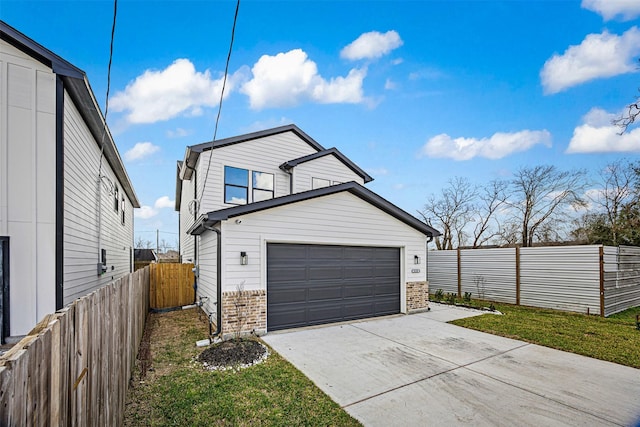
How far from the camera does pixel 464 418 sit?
391 cm

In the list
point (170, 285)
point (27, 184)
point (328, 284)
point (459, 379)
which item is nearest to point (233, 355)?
point (328, 284)

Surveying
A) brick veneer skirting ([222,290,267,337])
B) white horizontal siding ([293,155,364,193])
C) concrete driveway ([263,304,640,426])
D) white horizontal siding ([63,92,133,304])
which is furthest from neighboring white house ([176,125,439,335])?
white horizontal siding ([63,92,133,304])

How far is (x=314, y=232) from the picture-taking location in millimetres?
8625

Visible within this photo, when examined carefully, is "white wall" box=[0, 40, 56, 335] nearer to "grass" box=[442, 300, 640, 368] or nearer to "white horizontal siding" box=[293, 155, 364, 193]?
"white horizontal siding" box=[293, 155, 364, 193]

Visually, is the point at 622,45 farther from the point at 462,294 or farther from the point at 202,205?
the point at 202,205

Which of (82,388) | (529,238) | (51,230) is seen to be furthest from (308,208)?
(529,238)

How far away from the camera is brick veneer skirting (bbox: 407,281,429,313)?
10227mm

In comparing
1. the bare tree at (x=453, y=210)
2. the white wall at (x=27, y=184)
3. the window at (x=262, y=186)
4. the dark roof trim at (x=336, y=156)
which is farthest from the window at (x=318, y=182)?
the bare tree at (x=453, y=210)

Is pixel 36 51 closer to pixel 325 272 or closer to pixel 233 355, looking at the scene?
pixel 233 355

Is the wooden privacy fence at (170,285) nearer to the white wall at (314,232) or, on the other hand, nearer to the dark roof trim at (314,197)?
the white wall at (314,232)

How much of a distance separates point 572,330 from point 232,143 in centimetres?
1155

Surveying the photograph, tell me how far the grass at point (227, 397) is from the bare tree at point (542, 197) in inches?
860

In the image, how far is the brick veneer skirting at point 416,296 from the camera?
403 inches

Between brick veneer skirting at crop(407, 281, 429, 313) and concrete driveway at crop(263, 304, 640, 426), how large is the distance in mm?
2482
